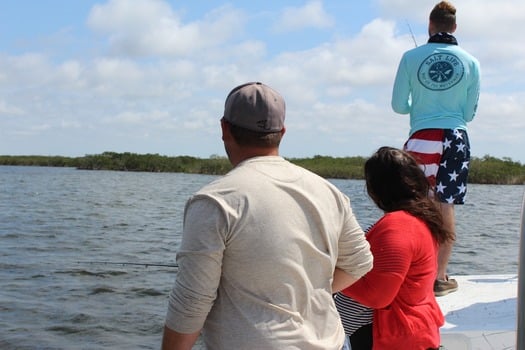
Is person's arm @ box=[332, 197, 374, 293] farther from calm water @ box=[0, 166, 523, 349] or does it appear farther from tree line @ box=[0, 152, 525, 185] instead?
tree line @ box=[0, 152, 525, 185]

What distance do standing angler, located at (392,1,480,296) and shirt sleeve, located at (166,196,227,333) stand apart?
2949 millimetres

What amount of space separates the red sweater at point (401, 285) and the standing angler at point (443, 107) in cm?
166

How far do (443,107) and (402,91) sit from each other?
31cm

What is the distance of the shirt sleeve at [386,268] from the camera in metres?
2.86

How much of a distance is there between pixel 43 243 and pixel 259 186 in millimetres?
13636

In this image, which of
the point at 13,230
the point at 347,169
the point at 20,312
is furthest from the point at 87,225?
the point at 347,169

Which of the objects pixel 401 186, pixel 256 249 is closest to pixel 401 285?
pixel 401 186

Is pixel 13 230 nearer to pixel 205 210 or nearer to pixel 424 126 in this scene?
pixel 424 126

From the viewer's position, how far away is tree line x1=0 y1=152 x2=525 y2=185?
4444cm

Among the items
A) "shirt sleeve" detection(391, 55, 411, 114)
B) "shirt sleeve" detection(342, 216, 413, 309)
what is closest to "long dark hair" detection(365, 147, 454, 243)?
"shirt sleeve" detection(342, 216, 413, 309)

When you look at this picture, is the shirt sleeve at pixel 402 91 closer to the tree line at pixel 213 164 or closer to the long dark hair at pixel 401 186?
the long dark hair at pixel 401 186

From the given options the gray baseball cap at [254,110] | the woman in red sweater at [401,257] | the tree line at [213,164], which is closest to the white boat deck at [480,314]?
the woman in red sweater at [401,257]

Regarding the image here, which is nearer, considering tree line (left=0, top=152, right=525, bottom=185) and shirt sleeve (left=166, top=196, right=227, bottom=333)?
shirt sleeve (left=166, top=196, right=227, bottom=333)

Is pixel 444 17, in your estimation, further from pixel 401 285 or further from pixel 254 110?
pixel 254 110
